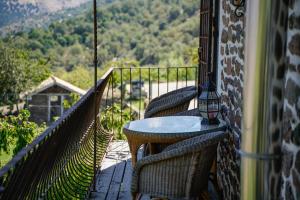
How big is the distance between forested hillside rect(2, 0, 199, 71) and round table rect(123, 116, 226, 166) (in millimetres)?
50373

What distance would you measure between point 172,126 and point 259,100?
1.87 m

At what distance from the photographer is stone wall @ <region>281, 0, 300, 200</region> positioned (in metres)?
2.04

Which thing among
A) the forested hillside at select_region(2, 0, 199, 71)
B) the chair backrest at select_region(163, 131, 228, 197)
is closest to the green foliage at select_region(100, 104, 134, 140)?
the chair backrest at select_region(163, 131, 228, 197)

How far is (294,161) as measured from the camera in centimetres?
204

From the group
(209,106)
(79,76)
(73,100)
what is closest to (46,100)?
(79,76)

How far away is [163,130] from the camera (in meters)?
3.66

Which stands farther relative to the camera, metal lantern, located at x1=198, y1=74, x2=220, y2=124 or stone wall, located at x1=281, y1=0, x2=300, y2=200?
metal lantern, located at x1=198, y1=74, x2=220, y2=124

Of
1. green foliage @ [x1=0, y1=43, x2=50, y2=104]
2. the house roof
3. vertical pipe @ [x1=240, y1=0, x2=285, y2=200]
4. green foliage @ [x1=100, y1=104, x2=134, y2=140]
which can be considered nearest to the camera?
vertical pipe @ [x1=240, y1=0, x2=285, y2=200]

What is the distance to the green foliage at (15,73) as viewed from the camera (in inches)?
1660

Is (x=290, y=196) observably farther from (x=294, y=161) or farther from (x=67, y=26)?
(x=67, y=26)

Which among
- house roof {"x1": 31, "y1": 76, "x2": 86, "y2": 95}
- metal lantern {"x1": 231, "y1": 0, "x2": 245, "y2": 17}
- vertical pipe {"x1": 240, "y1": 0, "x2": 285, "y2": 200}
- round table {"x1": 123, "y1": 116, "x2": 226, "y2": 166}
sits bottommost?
house roof {"x1": 31, "y1": 76, "x2": 86, "y2": 95}

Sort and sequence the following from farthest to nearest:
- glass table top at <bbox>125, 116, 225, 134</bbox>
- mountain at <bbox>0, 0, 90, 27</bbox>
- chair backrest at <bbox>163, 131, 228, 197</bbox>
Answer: mountain at <bbox>0, 0, 90, 27</bbox> → glass table top at <bbox>125, 116, 225, 134</bbox> → chair backrest at <bbox>163, 131, 228, 197</bbox>

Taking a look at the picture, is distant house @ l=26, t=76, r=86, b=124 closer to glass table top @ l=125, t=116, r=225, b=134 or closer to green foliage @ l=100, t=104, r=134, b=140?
green foliage @ l=100, t=104, r=134, b=140

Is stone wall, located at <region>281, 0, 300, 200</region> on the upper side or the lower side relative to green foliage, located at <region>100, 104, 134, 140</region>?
upper
